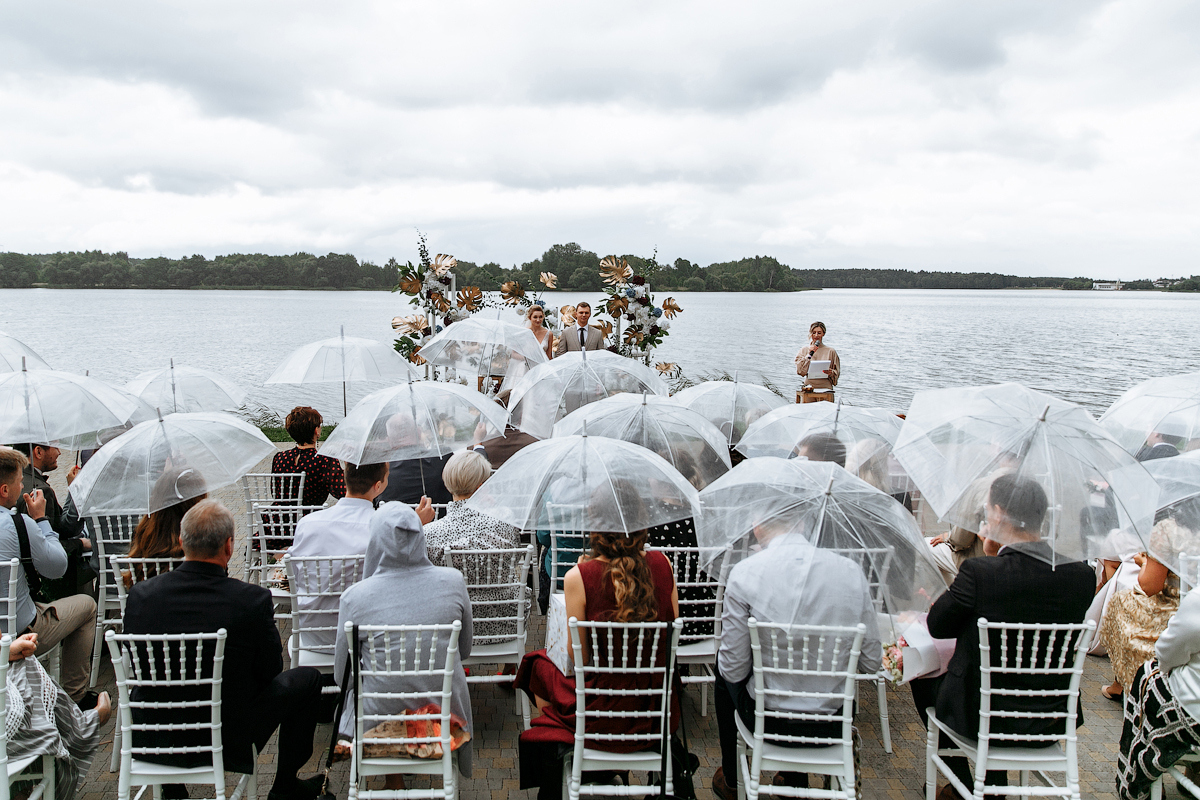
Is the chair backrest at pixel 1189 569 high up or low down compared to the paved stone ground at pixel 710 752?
up

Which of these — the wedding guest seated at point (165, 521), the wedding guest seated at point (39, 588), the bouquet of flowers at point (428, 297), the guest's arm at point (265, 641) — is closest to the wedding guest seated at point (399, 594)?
the guest's arm at point (265, 641)

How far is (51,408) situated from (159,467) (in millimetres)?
1921

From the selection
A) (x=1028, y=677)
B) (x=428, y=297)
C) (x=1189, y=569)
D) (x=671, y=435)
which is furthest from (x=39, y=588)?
(x=428, y=297)

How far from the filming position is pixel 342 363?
7496 millimetres

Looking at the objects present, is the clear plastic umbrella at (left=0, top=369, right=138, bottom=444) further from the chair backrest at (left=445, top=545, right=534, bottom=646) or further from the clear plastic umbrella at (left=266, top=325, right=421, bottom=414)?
the chair backrest at (left=445, top=545, right=534, bottom=646)

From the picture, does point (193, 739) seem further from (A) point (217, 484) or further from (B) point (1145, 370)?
(B) point (1145, 370)

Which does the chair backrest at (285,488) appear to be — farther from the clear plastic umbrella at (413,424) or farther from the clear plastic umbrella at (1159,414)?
the clear plastic umbrella at (1159,414)

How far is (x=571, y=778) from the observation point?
3229mm

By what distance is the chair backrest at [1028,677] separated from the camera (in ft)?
10.1

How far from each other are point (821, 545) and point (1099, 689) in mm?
2777

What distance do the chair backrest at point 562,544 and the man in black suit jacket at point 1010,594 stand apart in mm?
1714

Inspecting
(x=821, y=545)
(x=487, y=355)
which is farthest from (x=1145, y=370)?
(x=821, y=545)

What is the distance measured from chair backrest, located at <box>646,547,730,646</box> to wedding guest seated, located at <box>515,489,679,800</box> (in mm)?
615

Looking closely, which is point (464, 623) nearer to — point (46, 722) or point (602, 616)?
point (602, 616)
